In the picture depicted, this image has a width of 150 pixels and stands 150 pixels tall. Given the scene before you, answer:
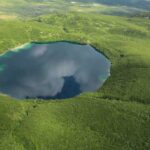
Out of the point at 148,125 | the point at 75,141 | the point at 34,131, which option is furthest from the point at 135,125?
the point at 34,131

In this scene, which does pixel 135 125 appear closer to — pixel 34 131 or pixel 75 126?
pixel 75 126

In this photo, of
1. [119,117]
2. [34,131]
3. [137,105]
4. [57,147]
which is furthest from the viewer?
[137,105]

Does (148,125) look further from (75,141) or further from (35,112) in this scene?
(35,112)

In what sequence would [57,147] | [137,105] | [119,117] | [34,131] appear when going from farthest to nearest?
[137,105] → [119,117] → [34,131] → [57,147]

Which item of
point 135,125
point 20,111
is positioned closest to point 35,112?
point 20,111

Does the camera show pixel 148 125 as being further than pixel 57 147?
Yes

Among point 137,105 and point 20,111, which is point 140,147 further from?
point 20,111

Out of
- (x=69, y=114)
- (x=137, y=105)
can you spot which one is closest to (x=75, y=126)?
(x=69, y=114)

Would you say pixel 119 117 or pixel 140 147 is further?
pixel 119 117
